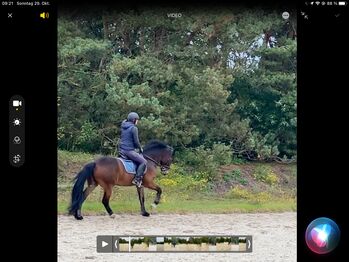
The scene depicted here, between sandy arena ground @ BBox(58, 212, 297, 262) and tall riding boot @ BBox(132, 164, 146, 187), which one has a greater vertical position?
tall riding boot @ BBox(132, 164, 146, 187)

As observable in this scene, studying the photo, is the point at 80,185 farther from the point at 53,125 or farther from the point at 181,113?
the point at 181,113

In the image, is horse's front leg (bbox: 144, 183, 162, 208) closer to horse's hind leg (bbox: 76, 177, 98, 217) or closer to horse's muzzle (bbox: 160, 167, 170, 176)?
horse's muzzle (bbox: 160, 167, 170, 176)

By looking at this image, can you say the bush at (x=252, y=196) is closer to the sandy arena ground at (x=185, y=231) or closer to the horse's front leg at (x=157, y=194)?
the sandy arena ground at (x=185, y=231)

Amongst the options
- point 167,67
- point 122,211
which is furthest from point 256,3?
point 122,211

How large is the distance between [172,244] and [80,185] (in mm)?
862

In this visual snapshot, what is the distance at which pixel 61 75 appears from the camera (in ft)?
14.2

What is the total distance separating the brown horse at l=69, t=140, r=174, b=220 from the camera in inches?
177

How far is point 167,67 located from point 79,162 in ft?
3.05

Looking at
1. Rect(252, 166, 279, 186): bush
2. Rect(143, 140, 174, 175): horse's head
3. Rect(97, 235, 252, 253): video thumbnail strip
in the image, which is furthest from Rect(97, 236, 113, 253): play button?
Rect(252, 166, 279, 186): bush

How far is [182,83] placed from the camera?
4617 mm

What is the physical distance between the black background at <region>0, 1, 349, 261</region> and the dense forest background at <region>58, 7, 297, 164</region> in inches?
7.4

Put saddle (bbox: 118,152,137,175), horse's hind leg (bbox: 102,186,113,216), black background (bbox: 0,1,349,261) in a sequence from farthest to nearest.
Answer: saddle (bbox: 118,152,137,175) < horse's hind leg (bbox: 102,186,113,216) < black background (bbox: 0,1,349,261)

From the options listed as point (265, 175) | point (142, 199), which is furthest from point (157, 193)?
point (265, 175)

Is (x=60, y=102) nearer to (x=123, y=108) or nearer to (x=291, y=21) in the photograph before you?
(x=123, y=108)
